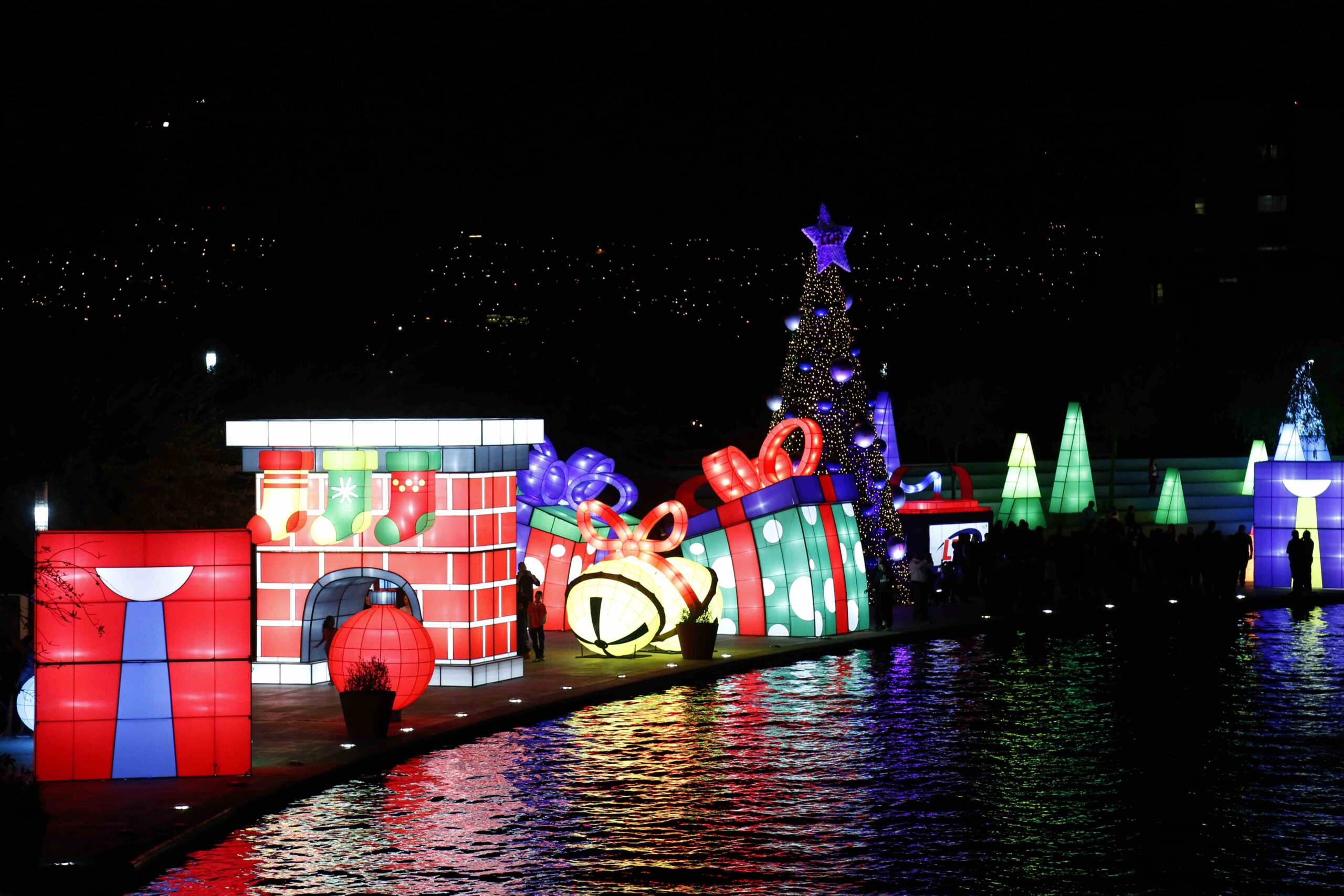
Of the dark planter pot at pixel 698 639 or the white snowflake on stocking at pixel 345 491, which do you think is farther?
the dark planter pot at pixel 698 639

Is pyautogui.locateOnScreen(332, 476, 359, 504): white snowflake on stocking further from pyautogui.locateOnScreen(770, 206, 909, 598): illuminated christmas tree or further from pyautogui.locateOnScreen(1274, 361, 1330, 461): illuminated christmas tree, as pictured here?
pyautogui.locateOnScreen(1274, 361, 1330, 461): illuminated christmas tree

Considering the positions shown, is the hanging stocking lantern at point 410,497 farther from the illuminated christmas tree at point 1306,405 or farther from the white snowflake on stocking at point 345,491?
the illuminated christmas tree at point 1306,405

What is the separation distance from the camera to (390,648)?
55.2 ft

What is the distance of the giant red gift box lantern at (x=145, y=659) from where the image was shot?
44.5ft

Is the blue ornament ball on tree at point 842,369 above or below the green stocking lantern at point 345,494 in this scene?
above

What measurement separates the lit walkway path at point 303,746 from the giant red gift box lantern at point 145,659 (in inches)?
9.2

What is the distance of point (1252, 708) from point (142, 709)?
11828mm

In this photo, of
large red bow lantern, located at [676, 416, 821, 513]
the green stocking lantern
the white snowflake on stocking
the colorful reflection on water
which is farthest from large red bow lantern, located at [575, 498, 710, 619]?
the white snowflake on stocking

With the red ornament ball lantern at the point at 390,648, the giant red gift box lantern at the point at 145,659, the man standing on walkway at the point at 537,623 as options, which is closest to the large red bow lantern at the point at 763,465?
the man standing on walkway at the point at 537,623

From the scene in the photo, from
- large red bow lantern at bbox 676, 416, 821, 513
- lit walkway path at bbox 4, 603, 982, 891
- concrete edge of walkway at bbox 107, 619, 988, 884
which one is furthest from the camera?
large red bow lantern at bbox 676, 416, 821, 513

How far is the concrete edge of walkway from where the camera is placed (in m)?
11.4

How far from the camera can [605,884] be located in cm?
1046

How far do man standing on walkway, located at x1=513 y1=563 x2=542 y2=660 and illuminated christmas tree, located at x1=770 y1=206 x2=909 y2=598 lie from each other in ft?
25.2

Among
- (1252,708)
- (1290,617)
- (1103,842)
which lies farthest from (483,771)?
(1290,617)
